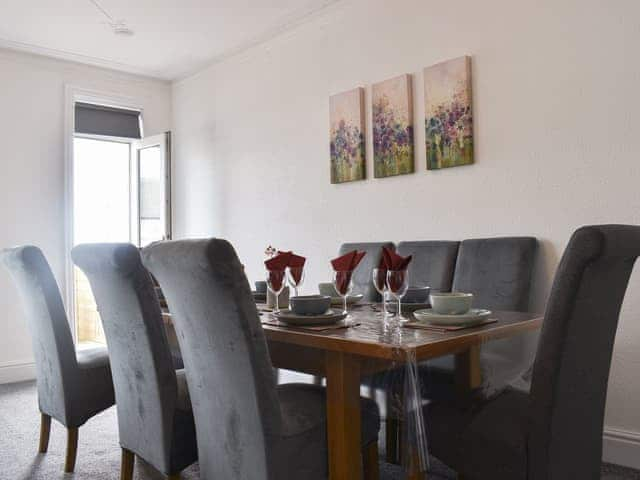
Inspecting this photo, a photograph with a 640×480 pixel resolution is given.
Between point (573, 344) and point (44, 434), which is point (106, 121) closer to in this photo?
point (44, 434)

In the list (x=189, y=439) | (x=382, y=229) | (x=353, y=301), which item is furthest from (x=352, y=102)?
(x=189, y=439)

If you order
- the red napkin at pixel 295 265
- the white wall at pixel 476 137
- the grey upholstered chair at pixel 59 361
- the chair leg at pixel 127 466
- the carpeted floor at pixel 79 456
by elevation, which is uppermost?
the white wall at pixel 476 137

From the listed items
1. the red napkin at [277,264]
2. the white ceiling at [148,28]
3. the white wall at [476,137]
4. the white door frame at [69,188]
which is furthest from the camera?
the white door frame at [69,188]

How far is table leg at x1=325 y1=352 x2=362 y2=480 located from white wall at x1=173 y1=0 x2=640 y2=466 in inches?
59.7

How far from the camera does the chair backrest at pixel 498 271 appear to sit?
260 centimetres

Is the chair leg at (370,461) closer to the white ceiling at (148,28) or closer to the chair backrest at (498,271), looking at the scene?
the chair backrest at (498,271)

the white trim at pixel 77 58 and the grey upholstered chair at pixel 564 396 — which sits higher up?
the white trim at pixel 77 58

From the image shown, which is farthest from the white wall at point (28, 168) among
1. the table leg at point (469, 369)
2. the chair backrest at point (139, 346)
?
the table leg at point (469, 369)

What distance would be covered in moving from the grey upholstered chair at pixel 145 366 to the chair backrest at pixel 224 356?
0.20 meters

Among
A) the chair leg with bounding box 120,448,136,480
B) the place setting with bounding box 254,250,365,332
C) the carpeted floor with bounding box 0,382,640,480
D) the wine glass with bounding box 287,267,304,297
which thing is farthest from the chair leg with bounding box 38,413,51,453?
the wine glass with bounding box 287,267,304,297

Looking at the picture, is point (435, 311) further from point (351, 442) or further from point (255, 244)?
point (255, 244)

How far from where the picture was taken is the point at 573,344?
141cm

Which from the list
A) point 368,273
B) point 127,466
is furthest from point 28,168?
point 127,466

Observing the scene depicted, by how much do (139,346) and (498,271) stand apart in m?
1.64
